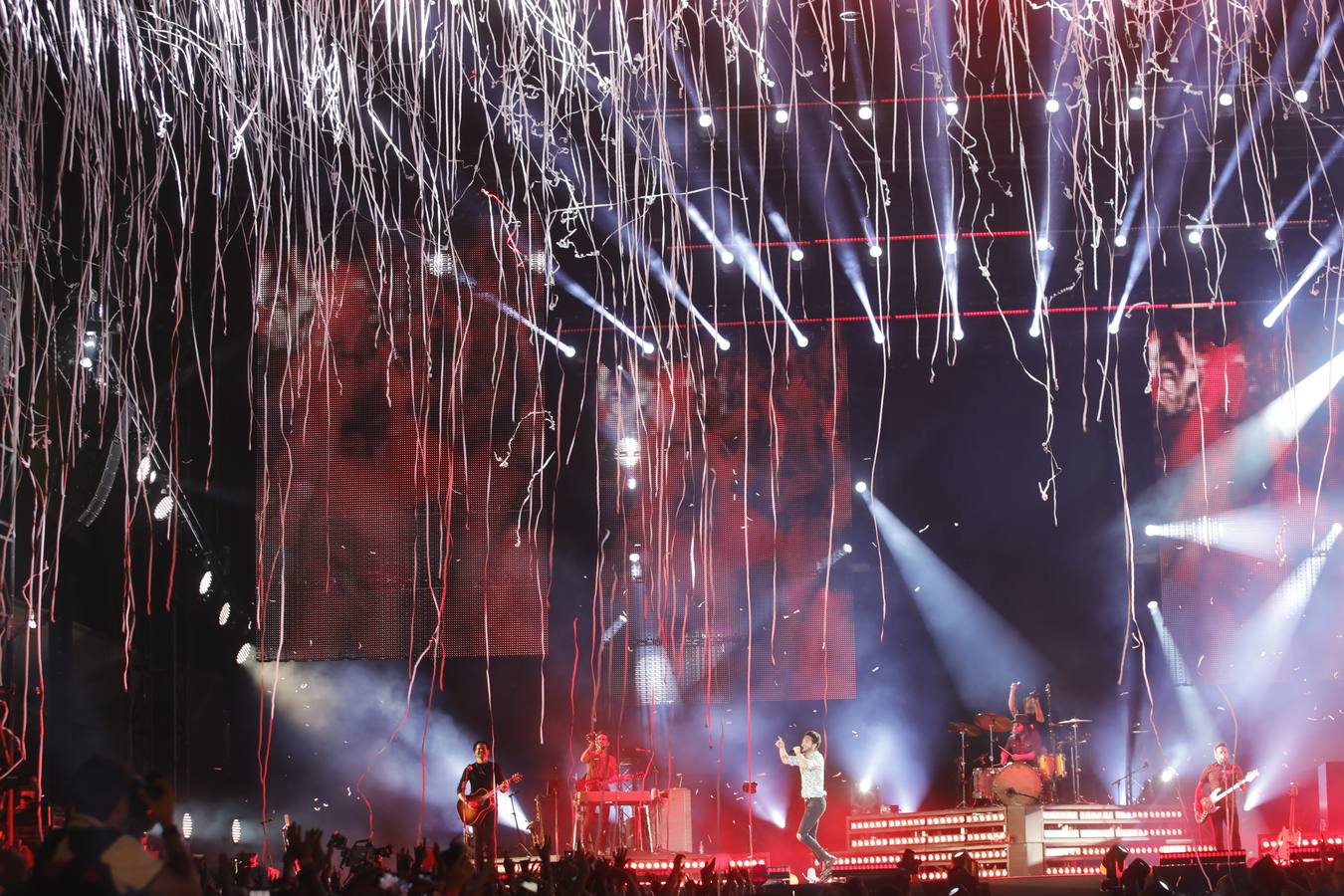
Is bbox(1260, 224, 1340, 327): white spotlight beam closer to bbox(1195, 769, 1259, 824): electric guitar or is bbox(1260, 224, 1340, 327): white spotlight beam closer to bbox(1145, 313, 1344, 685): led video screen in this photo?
bbox(1145, 313, 1344, 685): led video screen

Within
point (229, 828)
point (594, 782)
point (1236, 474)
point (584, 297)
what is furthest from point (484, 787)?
point (1236, 474)

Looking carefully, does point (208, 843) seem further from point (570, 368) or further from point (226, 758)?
point (570, 368)

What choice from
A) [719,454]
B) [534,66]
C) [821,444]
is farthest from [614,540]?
[534,66]

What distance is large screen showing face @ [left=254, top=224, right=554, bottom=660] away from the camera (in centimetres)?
1005

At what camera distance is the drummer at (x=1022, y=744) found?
1080 centimetres

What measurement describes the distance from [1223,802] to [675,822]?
162 inches

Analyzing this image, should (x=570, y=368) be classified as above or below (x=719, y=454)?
above

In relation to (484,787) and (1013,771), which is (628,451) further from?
(1013,771)

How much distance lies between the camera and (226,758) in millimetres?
11375

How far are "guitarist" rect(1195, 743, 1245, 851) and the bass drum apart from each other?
115cm

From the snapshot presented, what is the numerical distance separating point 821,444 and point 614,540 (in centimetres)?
188

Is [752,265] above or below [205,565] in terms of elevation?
above

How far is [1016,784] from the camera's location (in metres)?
10.4

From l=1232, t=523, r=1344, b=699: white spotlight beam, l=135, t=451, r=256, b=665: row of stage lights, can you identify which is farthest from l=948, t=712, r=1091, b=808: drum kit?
l=135, t=451, r=256, b=665: row of stage lights
